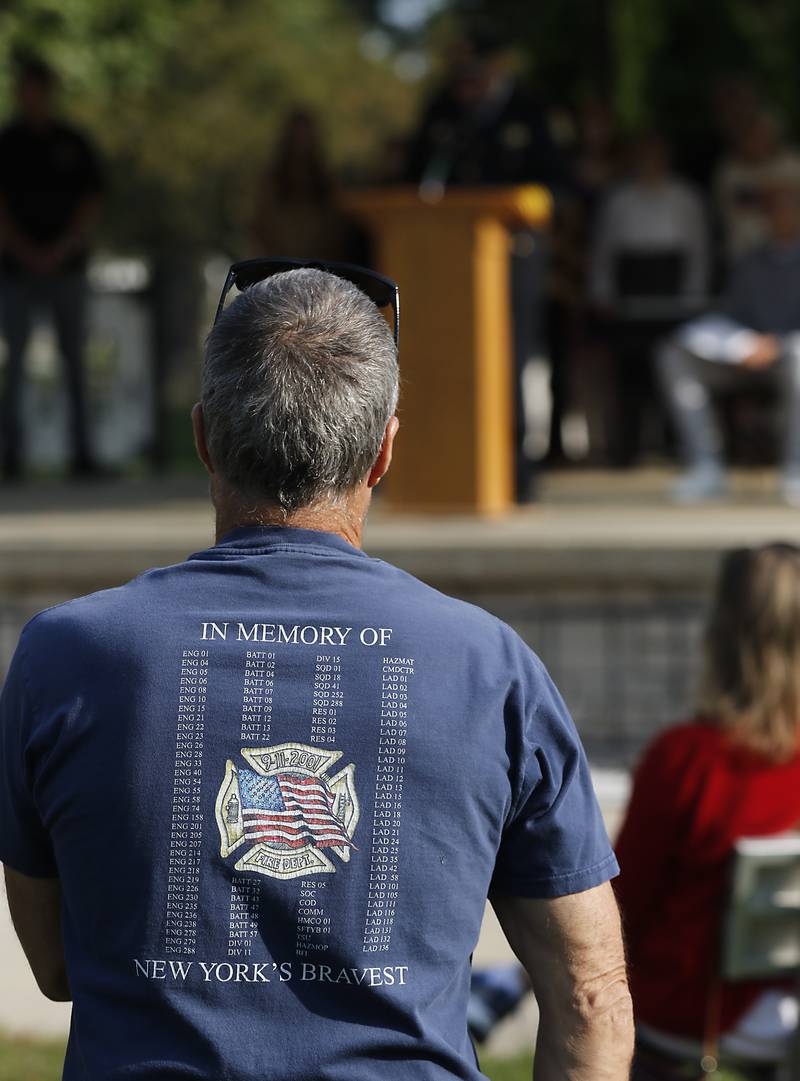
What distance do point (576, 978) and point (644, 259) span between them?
816 cm

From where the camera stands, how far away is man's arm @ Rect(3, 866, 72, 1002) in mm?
2062

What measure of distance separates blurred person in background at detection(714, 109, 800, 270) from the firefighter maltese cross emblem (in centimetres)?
821

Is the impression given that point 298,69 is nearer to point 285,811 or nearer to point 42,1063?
point 42,1063

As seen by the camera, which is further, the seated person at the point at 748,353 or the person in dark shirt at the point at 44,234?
the person in dark shirt at the point at 44,234

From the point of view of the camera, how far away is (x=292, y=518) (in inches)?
78.9

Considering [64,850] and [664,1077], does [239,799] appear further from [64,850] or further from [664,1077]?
[664,1077]

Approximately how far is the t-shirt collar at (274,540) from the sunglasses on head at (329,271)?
0.29 m

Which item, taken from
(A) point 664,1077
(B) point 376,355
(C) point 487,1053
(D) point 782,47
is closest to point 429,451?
(C) point 487,1053

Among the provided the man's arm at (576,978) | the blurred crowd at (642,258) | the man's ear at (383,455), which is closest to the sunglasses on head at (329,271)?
the man's ear at (383,455)

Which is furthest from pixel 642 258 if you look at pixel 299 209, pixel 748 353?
pixel 748 353

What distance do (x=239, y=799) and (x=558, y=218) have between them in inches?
335

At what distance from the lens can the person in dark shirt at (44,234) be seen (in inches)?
355

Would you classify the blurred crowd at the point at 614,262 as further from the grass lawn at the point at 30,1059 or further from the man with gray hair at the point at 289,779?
the man with gray hair at the point at 289,779

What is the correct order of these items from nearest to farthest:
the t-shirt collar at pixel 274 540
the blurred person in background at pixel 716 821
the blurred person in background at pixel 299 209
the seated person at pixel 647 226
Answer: the t-shirt collar at pixel 274 540 → the blurred person in background at pixel 716 821 → the blurred person in background at pixel 299 209 → the seated person at pixel 647 226
